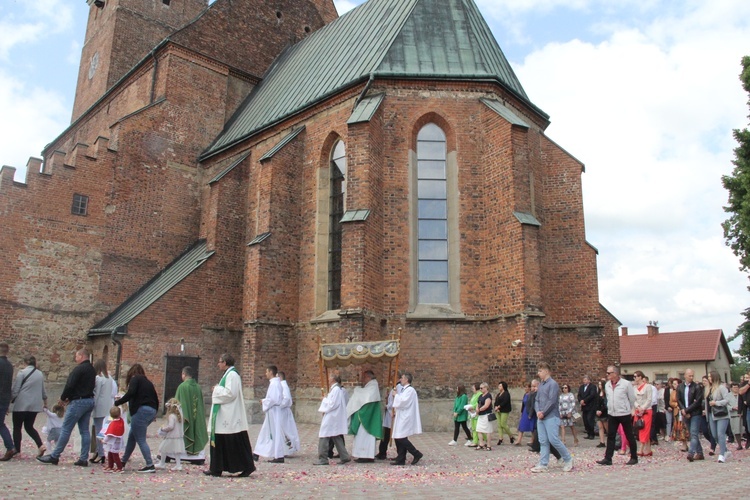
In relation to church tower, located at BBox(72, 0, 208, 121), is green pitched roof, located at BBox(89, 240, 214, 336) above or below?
below

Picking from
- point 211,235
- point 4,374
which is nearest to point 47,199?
point 211,235

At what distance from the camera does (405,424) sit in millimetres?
10320

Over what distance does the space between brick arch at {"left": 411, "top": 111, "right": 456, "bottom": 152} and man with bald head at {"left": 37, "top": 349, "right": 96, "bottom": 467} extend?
34.9ft

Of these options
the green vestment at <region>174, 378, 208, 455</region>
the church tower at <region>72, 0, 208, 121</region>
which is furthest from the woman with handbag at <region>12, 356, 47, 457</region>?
the church tower at <region>72, 0, 208, 121</region>

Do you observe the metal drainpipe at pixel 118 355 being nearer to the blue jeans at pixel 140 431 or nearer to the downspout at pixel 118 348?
the downspout at pixel 118 348

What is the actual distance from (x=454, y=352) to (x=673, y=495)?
9071 millimetres

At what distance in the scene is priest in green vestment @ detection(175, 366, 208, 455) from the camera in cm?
941

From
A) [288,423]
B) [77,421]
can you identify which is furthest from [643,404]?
[77,421]

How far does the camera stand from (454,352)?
16.0 m

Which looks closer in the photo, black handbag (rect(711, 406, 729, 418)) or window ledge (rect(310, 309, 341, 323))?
black handbag (rect(711, 406, 729, 418))

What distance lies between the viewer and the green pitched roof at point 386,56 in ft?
58.5

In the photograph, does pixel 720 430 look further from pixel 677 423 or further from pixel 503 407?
pixel 503 407

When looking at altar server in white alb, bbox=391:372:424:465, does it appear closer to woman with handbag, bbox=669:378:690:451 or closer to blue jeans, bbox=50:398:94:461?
blue jeans, bbox=50:398:94:461

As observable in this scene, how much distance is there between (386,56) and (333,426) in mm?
11174
